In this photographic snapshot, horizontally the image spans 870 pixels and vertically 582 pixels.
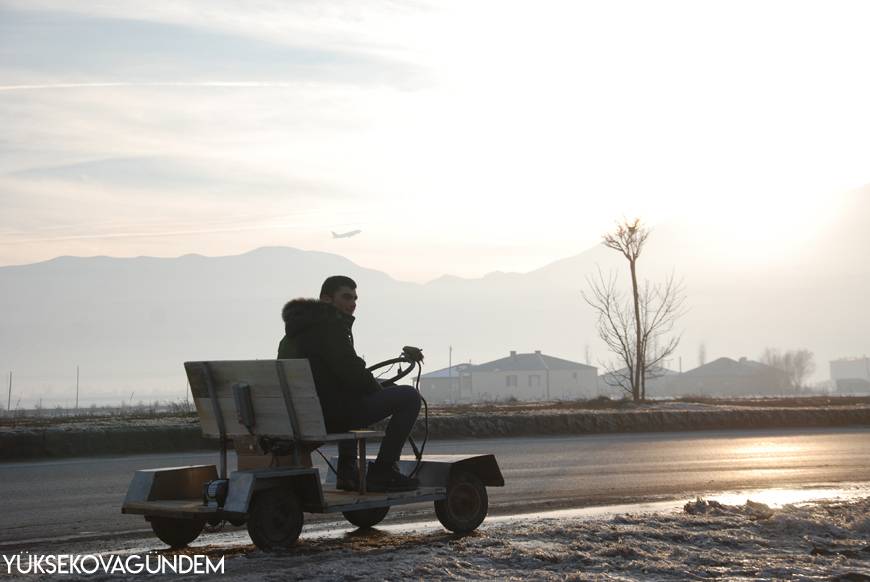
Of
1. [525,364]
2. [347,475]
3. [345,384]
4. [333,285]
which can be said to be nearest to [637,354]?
[347,475]

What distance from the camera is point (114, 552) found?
30.9 ft

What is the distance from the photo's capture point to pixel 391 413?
31.7 feet

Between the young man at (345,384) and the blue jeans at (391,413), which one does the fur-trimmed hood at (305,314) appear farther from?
the blue jeans at (391,413)

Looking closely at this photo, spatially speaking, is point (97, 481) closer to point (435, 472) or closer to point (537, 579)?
point (435, 472)

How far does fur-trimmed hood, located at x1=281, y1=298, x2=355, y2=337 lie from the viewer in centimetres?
938

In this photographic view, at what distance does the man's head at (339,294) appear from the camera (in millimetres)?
9820

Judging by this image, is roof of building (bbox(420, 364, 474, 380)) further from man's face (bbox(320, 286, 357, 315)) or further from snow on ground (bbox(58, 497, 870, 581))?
man's face (bbox(320, 286, 357, 315))

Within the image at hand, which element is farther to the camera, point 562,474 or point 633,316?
point 633,316

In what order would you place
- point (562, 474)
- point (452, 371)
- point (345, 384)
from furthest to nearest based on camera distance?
1. point (452, 371)
2. point (562, 474)
3. point (345, 384)

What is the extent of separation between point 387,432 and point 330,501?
2.66 feet

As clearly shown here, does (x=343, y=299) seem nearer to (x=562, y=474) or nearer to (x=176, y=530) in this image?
(x=176, y=530)

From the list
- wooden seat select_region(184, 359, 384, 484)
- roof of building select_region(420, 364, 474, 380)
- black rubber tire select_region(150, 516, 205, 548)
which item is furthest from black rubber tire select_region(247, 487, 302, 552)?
roof of building select_region(420, 364, 474, 380)

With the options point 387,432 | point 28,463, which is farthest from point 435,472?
point 28,463

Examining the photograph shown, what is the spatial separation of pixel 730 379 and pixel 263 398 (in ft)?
583
